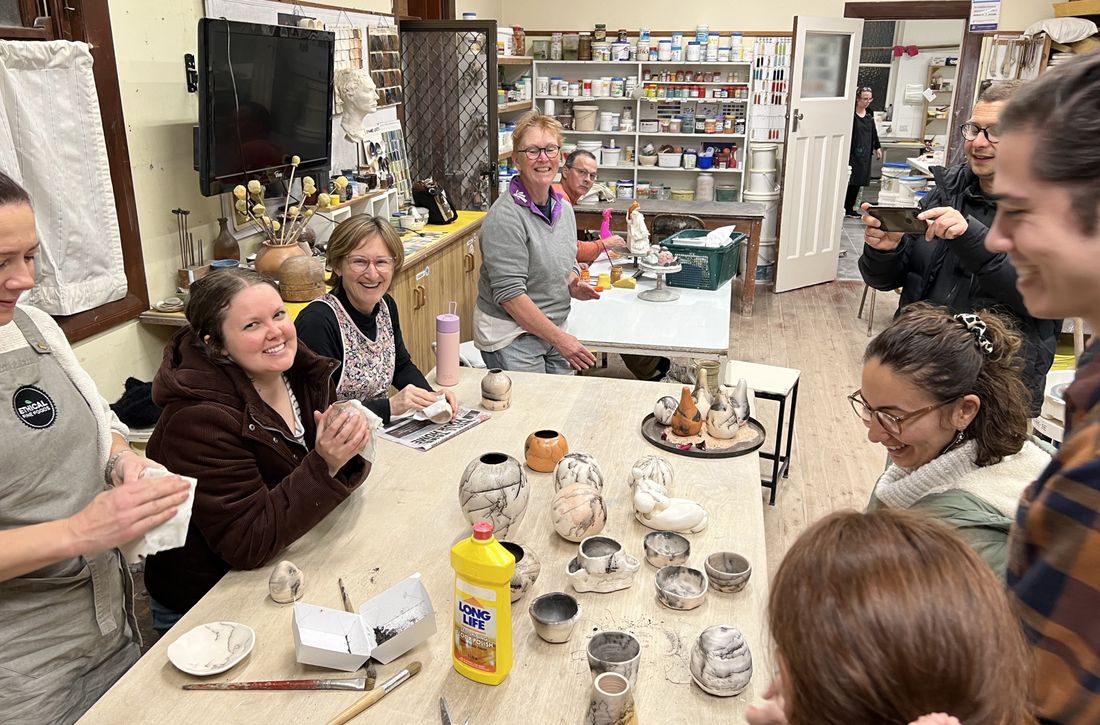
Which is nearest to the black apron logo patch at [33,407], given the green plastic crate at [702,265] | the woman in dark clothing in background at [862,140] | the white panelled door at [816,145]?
the green plastic crate at [702,265]

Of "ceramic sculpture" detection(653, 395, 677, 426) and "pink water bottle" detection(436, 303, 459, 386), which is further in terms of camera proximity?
"pink water bottle" detection(436, 303, 459, 386)

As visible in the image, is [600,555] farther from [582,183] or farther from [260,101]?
[582,183]

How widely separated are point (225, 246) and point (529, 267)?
1316 millimetres

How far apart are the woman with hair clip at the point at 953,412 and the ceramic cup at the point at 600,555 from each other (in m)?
0.53

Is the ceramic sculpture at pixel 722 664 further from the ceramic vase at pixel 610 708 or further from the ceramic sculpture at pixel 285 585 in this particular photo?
the ceramic sculpture at pixel 285 585

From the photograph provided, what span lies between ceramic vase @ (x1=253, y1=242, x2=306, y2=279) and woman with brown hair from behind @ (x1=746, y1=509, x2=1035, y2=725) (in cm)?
283

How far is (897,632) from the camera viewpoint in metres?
0.72

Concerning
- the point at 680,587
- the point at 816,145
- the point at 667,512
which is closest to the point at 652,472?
the point at 667,512

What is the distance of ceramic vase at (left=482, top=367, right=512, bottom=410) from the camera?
239 cm

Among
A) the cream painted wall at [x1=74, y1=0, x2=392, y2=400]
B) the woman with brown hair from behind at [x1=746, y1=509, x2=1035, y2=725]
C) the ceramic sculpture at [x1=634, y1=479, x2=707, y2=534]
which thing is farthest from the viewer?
the cream painted wall at [x1=74, y1=0, x2=392, y2=400]

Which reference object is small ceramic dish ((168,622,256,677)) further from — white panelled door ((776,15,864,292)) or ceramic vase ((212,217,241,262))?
white panelled door ((776,15,864,292))

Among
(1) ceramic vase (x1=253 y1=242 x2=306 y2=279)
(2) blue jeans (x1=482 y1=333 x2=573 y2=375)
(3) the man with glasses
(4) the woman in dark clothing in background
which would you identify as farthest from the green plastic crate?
(4) the woman in dark clothing in background

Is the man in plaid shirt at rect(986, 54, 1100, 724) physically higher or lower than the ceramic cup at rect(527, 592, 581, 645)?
higher

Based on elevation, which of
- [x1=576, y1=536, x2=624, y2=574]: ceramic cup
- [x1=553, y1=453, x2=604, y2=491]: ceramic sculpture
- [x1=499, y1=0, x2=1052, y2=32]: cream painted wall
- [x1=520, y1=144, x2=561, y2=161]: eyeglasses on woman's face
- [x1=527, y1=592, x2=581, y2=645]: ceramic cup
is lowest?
[x1=527, y1=592, x2=581, y2=645]: ceramic cup
